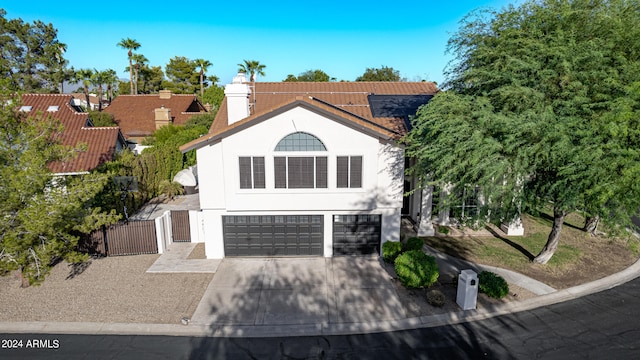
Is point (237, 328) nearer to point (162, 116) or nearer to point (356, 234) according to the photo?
point (356, 234)

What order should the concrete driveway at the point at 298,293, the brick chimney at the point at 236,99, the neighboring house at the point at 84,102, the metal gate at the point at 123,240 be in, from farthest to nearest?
the neighboring house at the point at 84,102 < the brick chimney at the point at 236,99 < the metal gate at the point at 123,240 < the concrete driveway at the point at 298,293

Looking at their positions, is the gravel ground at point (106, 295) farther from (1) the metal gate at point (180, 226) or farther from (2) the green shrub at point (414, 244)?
(2) the green shrub at point (414, 244)

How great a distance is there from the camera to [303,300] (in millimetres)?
12625

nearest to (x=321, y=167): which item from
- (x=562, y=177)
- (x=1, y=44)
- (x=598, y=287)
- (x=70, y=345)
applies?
(x=562, y=177)

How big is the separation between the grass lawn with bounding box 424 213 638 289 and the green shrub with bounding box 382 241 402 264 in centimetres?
305

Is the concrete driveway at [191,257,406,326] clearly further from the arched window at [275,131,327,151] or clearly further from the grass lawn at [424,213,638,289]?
the arched window at [275,131,327,151]

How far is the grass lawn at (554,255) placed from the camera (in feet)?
47.8

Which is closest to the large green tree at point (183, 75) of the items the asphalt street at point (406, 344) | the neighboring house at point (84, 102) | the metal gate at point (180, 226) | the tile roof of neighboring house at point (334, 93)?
the neighboring house at point (84, 102)

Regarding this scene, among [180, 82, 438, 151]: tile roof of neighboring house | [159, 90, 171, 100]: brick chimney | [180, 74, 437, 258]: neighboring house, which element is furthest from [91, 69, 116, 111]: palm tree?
[180, 74, 437, 258]: neighboring house

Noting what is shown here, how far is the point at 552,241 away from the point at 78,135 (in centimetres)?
2798

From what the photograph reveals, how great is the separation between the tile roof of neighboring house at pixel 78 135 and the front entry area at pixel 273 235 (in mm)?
11466

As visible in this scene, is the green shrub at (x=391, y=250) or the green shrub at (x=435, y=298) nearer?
the green shrub at (x=435, y=298)

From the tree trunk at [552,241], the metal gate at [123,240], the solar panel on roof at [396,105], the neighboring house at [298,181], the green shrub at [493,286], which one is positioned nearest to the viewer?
the green shrub at [493,286]

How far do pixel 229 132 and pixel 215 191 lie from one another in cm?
264
